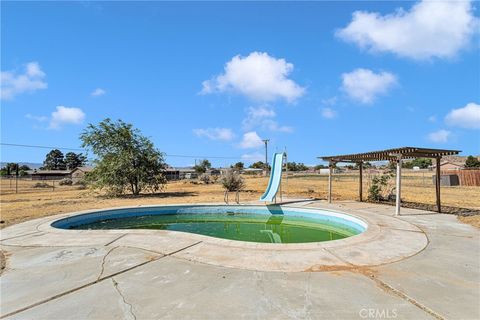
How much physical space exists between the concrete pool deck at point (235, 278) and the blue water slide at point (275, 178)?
6.18 m

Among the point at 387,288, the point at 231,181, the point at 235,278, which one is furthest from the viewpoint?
the point at 231,181

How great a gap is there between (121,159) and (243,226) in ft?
29.7

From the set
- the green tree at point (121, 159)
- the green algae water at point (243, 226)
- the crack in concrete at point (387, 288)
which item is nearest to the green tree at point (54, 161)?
the green tree at point (121, 159)

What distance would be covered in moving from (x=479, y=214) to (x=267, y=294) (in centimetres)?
880

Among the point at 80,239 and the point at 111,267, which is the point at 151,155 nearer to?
the point at 80,239

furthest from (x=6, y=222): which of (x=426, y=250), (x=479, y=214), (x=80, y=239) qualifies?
(x=479, y=214)

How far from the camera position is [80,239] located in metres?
5.81

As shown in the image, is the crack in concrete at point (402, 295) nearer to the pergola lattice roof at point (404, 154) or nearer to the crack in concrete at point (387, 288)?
the crack in concrete at point (387, 288)

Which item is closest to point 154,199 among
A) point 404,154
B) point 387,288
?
point 404,154

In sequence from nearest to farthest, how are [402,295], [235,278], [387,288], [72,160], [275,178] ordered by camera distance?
[402,295]
[387,288]
[235,278]
[275,178]
[72,160]

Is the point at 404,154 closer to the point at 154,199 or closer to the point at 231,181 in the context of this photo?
the point at 231,181

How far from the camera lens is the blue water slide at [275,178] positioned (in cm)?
1182

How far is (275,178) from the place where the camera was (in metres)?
12.7

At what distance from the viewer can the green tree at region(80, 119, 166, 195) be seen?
15.3 metres
